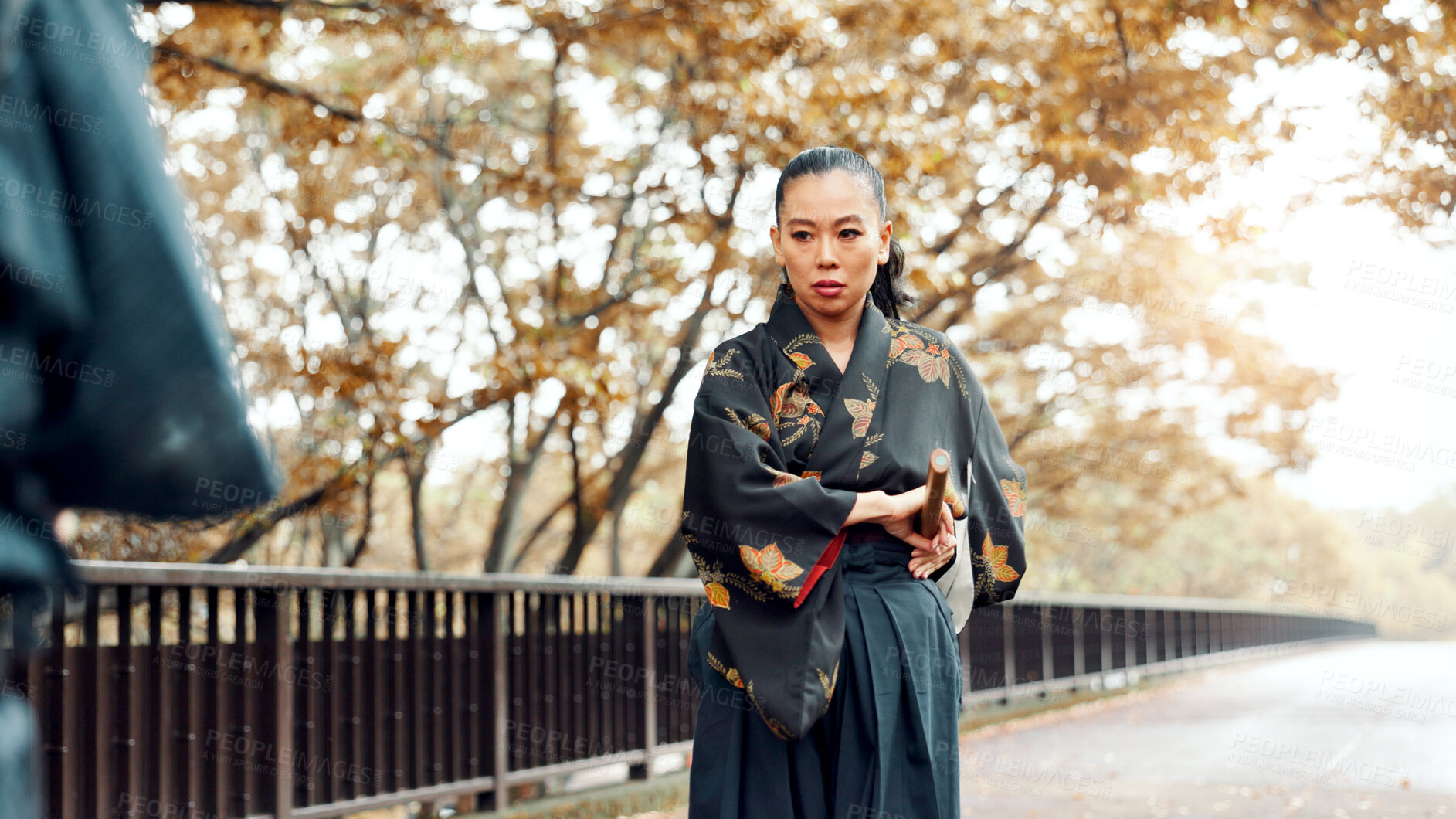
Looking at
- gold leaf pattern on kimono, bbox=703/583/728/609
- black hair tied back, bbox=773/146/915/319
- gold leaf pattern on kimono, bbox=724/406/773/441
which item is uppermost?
black hair tied back, bbox=773/146/915/319

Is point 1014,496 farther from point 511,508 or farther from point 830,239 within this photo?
point 511,508

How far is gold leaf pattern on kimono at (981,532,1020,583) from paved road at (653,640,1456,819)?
3.91 metres

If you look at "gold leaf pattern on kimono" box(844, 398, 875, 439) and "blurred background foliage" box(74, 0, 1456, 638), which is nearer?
"gold leaf pattern on kimono" box(844, 398, 875, 439)

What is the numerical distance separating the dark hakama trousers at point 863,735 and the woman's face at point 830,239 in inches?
21.2

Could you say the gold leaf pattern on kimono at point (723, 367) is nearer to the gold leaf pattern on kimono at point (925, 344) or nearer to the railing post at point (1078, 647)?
the gold leaf pattern on kimono at point (925, 344)

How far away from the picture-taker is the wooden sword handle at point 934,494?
230 centimetres

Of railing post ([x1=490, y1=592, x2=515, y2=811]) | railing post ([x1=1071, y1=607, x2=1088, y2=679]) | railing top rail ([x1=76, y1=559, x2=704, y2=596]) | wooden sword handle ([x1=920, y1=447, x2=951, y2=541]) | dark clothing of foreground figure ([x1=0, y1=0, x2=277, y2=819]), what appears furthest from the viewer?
railing post ([x1=1071, y1=607, x2=1088, y2=679])

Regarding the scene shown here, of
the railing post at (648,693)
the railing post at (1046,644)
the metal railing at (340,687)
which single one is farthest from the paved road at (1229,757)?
the metal railing at (340,687)

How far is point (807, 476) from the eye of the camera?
2514 millimetres

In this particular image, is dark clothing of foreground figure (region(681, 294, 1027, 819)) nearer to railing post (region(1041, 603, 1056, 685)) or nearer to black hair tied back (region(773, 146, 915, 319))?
black hair tied back (region(773, 146, 915, 319))

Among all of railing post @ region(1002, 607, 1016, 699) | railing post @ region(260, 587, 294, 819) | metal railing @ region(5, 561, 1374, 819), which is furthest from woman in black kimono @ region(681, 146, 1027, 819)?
railing post @ region(1002, 607, 1016, 699)

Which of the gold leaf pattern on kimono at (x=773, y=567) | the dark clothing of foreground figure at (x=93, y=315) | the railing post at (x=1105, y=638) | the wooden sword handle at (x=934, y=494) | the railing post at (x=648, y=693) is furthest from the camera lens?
the railing post at (x=1105, y=638)

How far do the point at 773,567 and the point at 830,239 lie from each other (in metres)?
0.74

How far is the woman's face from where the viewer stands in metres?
2.62
